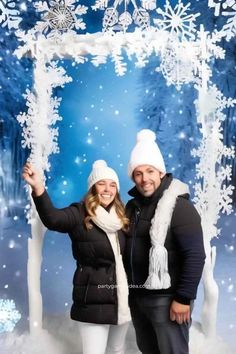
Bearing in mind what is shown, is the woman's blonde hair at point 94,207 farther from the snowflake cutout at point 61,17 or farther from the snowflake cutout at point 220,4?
the snowflake cutout at point 220,4

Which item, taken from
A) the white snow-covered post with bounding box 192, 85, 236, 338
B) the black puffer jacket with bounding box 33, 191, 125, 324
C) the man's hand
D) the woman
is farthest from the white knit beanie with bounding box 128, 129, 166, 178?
the man's hand

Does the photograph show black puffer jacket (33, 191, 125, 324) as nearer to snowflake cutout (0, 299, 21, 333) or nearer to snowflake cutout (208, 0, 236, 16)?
snowflake cutout (0, 299, 21, 333)

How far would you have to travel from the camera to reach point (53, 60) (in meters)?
2.63

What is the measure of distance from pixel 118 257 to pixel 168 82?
3.08ft

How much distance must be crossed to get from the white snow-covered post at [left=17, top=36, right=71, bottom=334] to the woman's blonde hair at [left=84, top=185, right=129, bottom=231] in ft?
1.49

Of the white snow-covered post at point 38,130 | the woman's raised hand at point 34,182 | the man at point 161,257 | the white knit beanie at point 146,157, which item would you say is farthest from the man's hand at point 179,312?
the white snow-covered post at point 38,130

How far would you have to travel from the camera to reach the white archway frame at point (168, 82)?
8.49ft

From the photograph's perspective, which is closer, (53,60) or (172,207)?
(172,207)

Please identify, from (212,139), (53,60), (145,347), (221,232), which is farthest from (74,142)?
(145,347)

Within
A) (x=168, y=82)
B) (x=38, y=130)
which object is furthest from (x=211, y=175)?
(x=38, y=130)

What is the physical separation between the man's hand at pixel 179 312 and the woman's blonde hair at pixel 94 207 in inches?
16.1

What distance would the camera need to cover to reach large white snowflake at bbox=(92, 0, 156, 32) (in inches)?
102

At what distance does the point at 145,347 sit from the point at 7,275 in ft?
2.82

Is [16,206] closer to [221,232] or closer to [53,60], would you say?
[53,60]
